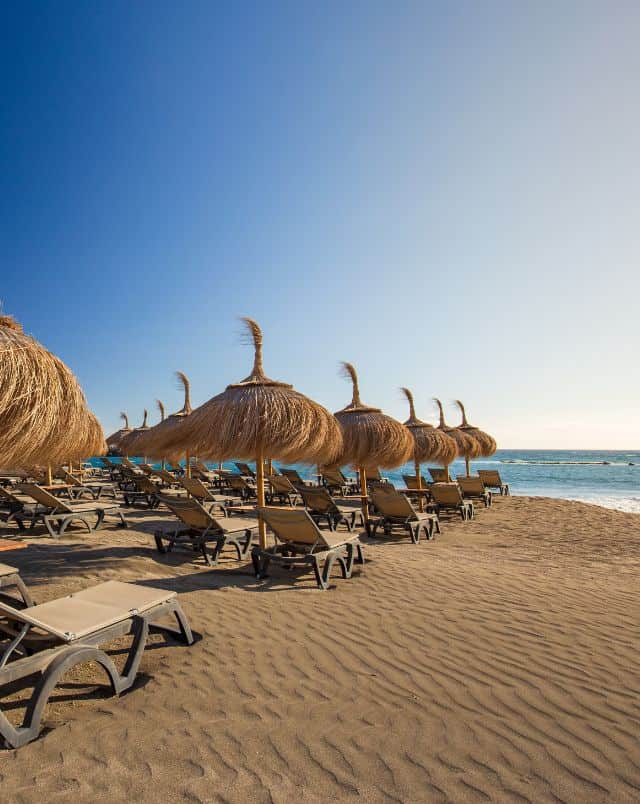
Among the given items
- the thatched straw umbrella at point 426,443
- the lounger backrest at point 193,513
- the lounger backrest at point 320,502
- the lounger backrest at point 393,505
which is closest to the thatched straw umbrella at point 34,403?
the lounger backrest at point 193,513

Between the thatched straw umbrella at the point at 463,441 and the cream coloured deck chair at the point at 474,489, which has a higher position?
the thatched straw umbrella at the point at 463,441

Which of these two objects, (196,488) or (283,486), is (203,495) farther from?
(283,486)

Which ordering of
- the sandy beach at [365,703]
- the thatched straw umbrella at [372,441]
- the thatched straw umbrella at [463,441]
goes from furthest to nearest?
the thatched straw umbrella at [463,441]
the thatched straw umbrella at [372,441]
the sandy beach at [365,703]

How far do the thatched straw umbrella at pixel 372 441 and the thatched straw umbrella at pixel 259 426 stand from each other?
7.31ft

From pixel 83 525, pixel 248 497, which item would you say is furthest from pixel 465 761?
pixel 248 497

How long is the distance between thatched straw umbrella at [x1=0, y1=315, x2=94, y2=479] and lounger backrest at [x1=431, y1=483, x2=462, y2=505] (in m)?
7.82

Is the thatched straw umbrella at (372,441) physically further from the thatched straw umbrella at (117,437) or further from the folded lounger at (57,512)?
the thatched straw umbrella at (117,437)

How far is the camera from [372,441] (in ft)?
27.6

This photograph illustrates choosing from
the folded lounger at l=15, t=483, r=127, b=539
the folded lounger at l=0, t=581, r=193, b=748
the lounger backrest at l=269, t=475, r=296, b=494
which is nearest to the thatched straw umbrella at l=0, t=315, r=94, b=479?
the folded lounger at l=0, t=581, r=193, b=748

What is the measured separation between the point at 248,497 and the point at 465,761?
1099cm

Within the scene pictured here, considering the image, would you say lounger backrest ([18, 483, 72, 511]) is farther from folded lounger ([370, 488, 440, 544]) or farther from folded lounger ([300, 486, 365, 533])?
folded lounger ([370, 488, 440, 544])

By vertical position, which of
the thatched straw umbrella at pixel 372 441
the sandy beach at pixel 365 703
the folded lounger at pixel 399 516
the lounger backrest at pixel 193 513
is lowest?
the sandy beach at pixel 365 703

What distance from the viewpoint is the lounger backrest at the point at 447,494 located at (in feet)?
32.6

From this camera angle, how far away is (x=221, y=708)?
96.8 inches
